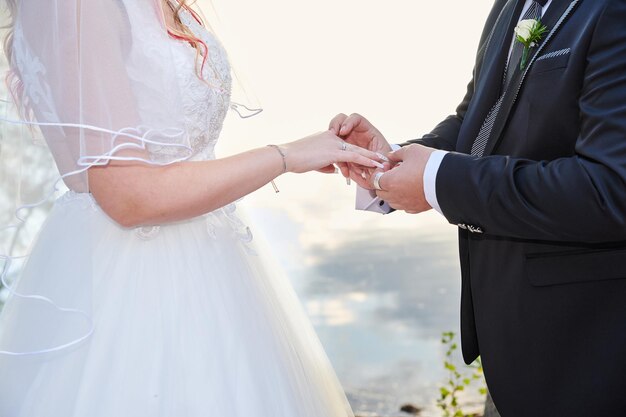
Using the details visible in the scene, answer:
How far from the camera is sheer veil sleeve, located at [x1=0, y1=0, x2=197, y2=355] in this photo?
1.46m

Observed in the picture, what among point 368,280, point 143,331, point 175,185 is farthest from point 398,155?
point 368,280

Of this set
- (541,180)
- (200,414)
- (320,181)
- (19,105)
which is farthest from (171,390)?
(320,181)

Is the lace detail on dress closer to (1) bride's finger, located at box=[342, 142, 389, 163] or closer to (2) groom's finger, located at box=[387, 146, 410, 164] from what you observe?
(1) bride's finger, located at box=[342, 142, 389, 163]

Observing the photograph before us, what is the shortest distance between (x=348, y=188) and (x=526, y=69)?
3.32m

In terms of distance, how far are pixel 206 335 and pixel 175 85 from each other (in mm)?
584

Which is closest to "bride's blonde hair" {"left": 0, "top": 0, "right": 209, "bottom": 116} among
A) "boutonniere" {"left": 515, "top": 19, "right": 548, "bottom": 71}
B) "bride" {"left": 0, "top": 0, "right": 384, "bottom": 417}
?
"bride" {"left": 0, "top": 0, "right": 384, "bottom": 417}

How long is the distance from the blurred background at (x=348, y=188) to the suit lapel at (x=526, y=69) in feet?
6.98

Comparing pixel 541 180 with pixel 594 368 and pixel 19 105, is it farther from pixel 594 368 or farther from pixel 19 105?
pixel 19 105

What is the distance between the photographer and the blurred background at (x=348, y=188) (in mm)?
4164

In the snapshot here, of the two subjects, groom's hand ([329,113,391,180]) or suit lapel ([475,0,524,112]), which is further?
groom's hand ([329,113,391,180])

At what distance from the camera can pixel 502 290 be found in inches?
66.4

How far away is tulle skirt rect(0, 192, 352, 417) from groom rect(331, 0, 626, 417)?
51 centimetres

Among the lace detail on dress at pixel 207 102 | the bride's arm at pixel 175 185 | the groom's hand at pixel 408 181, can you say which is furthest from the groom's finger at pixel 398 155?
the lace detail on dress at pixel 207 102

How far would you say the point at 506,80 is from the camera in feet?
5.85
